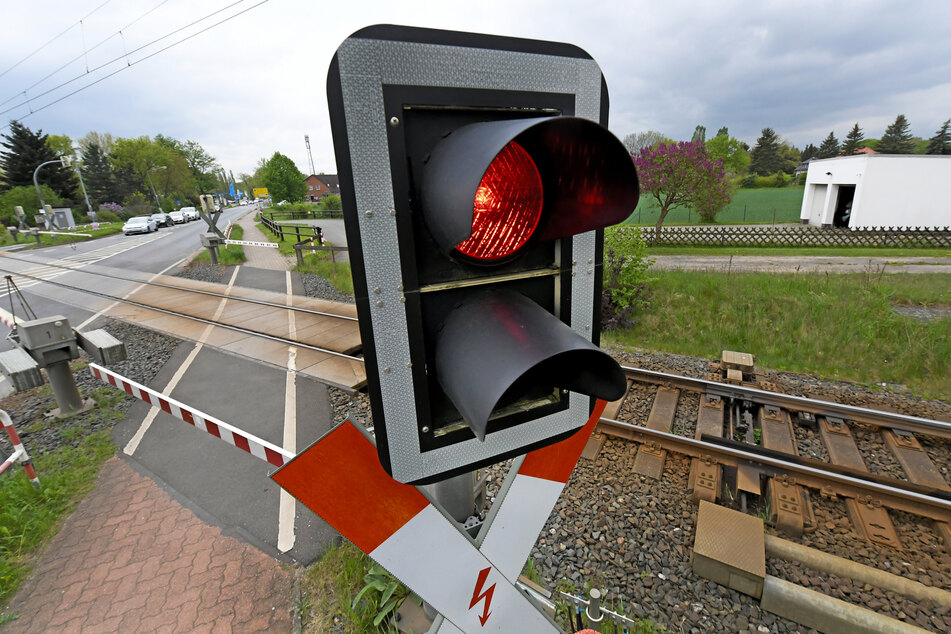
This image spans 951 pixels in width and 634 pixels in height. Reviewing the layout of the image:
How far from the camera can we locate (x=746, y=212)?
3878 cm

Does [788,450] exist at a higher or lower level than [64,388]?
lower

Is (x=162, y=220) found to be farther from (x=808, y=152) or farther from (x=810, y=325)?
(x=808, y=152)

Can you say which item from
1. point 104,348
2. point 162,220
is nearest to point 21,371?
point 104,348

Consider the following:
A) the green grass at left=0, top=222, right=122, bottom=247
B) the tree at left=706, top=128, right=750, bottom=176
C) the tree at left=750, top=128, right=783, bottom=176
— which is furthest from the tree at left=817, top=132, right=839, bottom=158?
the green grass at left=0, top=222, right=122, bottom=247

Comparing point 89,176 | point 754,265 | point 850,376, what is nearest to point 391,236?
point 850,376

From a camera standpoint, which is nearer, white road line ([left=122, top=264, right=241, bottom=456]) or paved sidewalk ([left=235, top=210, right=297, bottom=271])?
white road line ([left=122, top=264, right=241, bottom=456])

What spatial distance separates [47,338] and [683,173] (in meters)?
22.7

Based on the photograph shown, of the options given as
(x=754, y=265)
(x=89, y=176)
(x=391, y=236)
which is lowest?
(x=754, y=265)

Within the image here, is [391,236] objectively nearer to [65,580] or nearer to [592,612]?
[592,612]

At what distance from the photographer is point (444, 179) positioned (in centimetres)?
95

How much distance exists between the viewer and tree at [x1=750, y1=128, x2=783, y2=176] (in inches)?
2844

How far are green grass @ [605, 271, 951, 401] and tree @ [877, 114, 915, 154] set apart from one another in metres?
72.4

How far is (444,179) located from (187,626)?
3809mm

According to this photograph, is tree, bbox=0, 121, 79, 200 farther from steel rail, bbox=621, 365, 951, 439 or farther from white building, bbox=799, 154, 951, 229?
white building, bbox=799, 154, 951, 229
